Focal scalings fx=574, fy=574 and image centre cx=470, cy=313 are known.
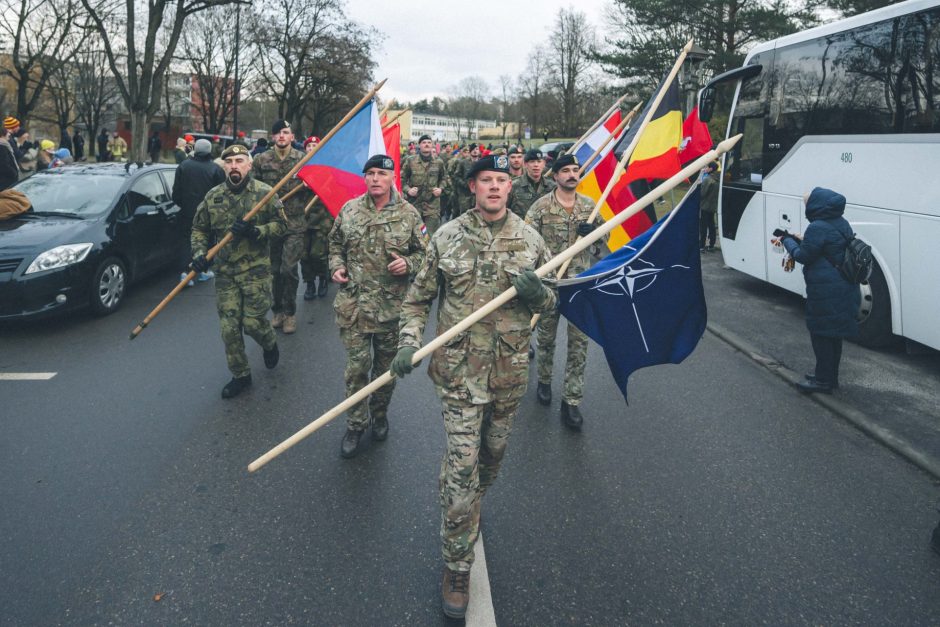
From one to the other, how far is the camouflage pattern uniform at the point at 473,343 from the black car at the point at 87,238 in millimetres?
5255

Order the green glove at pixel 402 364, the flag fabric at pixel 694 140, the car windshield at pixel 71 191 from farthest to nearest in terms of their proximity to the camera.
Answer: the car windshield at pixel 71 191, the flag fabric at pixel 694 140, the green glove at pixel 402 364

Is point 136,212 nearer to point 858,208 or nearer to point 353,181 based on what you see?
point 353,181

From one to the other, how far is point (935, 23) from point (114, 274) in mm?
9361

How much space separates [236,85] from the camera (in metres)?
39.0

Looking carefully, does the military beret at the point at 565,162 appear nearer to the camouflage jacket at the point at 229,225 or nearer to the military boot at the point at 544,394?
the military boot at the point at 544,394

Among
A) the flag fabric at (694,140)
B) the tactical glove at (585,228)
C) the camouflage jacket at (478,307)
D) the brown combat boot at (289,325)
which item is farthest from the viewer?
the brown combat boot at (289,325)

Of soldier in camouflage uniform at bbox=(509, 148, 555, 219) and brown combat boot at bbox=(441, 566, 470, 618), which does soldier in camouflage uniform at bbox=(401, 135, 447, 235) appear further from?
brown combat boot at bbox=(441, 566, 470, 618)

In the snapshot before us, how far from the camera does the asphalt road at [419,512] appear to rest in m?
2.71

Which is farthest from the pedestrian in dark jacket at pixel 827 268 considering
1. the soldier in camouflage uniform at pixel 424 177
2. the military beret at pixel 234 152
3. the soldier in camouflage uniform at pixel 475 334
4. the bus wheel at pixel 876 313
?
the soldier in camouflage uniform at pixel 424 177

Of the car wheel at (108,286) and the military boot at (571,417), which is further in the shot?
the car wheel at (108,286)

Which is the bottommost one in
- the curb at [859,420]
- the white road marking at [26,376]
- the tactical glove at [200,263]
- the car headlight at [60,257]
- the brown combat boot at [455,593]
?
the brown combat boot at [455,593]

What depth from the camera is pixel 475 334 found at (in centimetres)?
284

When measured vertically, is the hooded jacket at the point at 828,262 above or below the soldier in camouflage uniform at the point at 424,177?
below

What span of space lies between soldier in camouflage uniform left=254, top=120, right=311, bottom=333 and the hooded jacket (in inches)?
203
